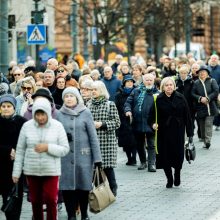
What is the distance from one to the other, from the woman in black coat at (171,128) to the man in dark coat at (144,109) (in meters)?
2.34

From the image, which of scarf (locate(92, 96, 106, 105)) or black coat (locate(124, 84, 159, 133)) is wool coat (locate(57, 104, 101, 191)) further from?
black coat (locate(124, 84, 159, 133))

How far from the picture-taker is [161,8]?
52156 mm

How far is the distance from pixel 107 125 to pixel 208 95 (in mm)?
9837

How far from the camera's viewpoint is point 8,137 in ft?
44.9

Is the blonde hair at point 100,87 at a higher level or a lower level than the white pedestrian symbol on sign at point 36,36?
lower

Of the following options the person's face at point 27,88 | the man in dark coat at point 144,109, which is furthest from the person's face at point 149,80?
the person's face at point 27,88

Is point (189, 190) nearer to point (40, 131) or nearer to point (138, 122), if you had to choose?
point (138, 122)

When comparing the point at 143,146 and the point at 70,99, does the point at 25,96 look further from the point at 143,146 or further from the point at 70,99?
the point at 143,146

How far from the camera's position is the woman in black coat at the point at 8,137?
1352cm

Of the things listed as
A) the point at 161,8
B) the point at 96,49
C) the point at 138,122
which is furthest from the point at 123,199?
the point at 161,8

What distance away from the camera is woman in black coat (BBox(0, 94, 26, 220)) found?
13516 mm

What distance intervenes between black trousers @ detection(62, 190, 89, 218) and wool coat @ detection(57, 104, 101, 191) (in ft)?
0.50

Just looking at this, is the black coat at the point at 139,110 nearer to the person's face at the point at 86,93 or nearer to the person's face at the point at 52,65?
the person's face at the point at 52,65

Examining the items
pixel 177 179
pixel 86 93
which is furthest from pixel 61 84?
pixel 177 179
